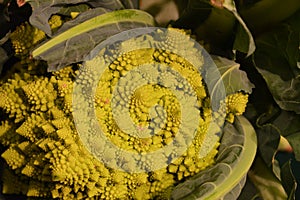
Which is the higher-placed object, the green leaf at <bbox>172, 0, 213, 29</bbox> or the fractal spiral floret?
the green leaf at <bbox>172, 0, 213, 29</bbox>

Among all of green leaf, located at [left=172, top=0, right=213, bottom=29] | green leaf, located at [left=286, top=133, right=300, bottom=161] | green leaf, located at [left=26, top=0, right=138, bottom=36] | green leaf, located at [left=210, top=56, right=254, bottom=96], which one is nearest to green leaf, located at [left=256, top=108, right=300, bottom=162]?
green leaf, located at [left=286, top=133, right=300, bottom=161]

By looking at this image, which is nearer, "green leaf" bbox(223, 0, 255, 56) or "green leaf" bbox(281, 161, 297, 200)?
"green leaf" bbox(223, 0, 255, 56)

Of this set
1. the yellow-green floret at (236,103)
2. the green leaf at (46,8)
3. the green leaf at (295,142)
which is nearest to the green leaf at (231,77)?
the yellow-green floret at (236,103)

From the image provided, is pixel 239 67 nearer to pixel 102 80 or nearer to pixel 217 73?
pixel 217 73

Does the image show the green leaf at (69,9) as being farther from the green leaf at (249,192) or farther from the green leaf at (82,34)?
the green leaf at (249,192)

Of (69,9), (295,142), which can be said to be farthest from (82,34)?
(295,142)

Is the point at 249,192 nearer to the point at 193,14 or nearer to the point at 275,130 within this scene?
the point at 275,130

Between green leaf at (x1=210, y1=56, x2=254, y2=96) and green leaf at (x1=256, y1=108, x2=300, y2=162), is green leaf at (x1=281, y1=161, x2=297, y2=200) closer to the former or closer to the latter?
green leaf at (x1=256, y1=108, x2=300, y2=162)

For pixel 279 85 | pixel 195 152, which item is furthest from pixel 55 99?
pixel 279 85
